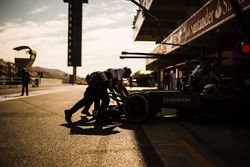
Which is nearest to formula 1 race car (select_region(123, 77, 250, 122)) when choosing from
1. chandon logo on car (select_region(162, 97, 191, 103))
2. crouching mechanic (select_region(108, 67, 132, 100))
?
chandon logo on car (select_region(162, 97, 191, 103))

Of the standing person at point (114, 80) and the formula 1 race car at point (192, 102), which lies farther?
the standing person at point (114, 80)

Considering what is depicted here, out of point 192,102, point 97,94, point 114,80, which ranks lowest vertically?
point 192,102

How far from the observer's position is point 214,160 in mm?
3570

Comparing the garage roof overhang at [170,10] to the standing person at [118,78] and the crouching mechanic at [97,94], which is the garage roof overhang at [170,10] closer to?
the standing person at [118,78]

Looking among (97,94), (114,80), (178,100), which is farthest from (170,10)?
(97,94)

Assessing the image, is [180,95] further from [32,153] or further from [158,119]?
[32,153]

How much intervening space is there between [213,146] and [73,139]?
2330 millimetres

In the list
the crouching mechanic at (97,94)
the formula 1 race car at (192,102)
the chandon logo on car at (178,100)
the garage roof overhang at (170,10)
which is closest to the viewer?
the formula 1 race car at (192,102)

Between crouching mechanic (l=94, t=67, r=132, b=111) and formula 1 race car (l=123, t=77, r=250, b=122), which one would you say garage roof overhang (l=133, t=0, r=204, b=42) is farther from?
formula 1 race car (l=123, t=77, r=250, b=122)

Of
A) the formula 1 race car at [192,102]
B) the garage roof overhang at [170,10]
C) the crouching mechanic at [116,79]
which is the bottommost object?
the formula 1 race car at [192,102]

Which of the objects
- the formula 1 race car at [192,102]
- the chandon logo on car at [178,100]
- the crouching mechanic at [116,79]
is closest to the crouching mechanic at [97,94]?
the crouching mechanic at [116,79]

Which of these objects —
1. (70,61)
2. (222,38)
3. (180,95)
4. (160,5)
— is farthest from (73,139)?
(70,61)

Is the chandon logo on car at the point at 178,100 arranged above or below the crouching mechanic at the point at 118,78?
below

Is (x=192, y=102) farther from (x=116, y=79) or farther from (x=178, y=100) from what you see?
(x=116, y=79)
